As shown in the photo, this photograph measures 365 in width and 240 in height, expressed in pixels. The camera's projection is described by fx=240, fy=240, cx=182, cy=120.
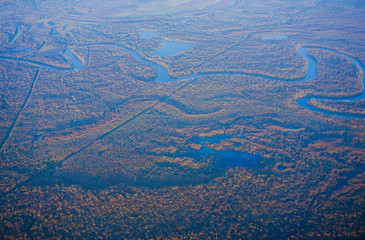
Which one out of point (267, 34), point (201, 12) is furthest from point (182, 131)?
point (201, 12)

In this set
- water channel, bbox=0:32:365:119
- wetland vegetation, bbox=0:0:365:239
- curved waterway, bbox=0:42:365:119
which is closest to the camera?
wetland vegetation, bbox=0:0:365:239

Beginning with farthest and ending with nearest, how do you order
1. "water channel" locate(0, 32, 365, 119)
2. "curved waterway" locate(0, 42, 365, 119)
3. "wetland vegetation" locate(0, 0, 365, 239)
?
"water channel" locate(0, 32, 365, 119), "curved waterway" locate(0, 42, 365, 119), "wetland vegetation" locate(0, 0, 365, 239)

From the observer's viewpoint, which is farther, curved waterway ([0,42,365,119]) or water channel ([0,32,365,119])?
water channel ([0,32,365,119])

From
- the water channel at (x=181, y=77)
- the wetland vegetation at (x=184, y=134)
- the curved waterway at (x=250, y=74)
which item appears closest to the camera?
the wetland vegetation at (x=184, y=134)

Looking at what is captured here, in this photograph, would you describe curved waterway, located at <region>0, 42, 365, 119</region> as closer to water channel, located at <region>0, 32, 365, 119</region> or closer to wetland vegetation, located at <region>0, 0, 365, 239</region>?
water channel, located at <region>0, 32, 365, 119</region>

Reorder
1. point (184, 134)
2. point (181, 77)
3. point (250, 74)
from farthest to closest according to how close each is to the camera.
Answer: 1. point (250, 74)
2. point (181, 77)
3. point (184, 134)

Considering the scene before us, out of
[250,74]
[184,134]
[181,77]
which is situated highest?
[181,77]

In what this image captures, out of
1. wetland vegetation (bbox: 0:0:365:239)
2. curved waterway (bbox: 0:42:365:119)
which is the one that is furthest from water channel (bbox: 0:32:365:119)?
wetland vegetation (bbox: 0:0:365:239)

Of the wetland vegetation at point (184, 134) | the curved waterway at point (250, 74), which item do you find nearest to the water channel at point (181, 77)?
the curved waterway at point (250, 74)

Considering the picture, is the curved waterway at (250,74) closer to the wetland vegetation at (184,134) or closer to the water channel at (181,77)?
the water channel at (181,77)

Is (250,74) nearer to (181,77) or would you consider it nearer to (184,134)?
(181,77)

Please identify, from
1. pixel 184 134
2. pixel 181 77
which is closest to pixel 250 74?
pixel 181 77

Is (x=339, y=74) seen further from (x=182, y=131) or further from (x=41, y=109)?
(x=41, y=109)
